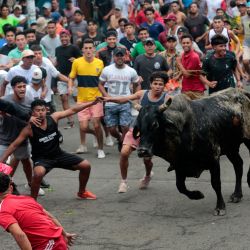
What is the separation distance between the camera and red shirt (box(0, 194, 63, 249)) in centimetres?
706

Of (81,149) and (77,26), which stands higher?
(77,26)

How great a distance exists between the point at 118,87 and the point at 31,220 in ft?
24.0

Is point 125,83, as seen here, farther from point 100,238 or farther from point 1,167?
point 1,167

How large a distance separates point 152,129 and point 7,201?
316cm

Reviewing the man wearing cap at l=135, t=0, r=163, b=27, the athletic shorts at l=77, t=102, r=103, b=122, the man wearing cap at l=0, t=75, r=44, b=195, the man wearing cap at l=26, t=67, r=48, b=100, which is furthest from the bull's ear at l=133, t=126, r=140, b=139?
the man wearing cap at l=135, t=0, r=163, b=27

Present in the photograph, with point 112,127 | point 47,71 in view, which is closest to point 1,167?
point 112,127

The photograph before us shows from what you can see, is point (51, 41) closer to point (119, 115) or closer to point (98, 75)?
point (98, 75)

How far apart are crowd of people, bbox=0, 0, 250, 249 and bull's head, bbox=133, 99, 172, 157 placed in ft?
3.97

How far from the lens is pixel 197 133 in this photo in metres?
10.4

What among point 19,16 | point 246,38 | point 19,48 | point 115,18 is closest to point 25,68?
point 19,48

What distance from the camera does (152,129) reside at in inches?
390

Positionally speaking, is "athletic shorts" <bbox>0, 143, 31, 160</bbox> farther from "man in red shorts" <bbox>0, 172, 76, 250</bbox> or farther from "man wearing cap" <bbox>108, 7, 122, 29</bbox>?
"man wearing cap" <bbox>108, 7, 122, 29</bbox>

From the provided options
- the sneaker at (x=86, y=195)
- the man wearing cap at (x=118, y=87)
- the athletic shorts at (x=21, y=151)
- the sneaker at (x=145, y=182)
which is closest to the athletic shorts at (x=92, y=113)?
the man wearing cap at (x=118, y=87)

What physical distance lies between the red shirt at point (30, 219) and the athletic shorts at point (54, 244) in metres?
0.02
